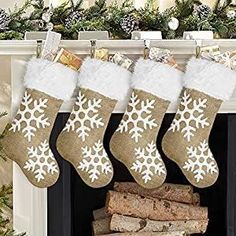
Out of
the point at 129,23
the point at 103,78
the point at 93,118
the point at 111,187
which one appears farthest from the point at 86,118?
the point at 111,187

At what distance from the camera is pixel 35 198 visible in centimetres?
250

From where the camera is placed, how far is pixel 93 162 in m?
2.32

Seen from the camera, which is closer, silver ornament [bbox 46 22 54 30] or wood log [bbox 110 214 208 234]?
silver ornament [bbox 46 22 54 30]

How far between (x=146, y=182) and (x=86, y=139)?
0.23m

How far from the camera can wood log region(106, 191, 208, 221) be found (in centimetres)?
264

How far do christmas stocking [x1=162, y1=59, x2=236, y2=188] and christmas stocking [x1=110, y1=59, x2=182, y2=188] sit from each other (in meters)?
0.06

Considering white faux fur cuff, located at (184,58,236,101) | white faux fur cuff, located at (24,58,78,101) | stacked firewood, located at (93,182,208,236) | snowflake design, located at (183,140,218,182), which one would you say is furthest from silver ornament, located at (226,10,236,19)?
stacked firewood, located at (93,182,208,236)

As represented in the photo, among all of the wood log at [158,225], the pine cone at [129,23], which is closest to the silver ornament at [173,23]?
the pine cone at [129,23]

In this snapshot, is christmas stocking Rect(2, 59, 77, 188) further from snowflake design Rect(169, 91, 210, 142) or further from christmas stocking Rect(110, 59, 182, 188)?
snowflake design Rect(169, 91, 210, 142)

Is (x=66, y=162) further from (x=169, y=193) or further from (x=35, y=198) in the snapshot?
(x=169, y=193)

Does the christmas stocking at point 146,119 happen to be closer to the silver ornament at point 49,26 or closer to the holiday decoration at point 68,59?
the holiday decoration at point 68,59

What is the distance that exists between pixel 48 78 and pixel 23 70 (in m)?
0.15

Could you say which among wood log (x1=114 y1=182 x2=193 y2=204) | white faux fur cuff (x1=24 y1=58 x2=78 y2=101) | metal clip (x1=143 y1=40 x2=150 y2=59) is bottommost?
wood log (x1=114 y1=182 x2=193 y2=204)

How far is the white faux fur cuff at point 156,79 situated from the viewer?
2309 mm
